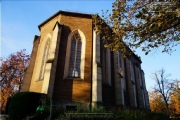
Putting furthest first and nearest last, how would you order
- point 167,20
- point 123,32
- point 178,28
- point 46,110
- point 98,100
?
1. point 98,100
2. point 46,110
3. point 123,32
4. point 178,28
5. point 167,20

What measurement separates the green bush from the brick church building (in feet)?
5.18

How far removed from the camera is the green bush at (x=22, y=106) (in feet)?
32.7

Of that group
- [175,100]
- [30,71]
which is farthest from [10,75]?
[175,100]

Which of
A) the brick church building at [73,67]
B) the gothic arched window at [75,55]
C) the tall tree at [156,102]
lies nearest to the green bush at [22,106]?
the brick church building at [73,67]

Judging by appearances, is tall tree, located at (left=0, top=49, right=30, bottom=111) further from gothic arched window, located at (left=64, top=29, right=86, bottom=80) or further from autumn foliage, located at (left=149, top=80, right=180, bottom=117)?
autumn foliage, located at (left=149, top=80, right=180, bottom=117)

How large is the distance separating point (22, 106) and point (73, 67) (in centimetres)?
561

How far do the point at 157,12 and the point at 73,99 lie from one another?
30.7ft

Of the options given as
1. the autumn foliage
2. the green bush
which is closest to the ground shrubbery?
the green bush

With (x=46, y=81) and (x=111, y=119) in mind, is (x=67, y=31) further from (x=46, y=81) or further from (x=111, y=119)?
(x=111, y=119)

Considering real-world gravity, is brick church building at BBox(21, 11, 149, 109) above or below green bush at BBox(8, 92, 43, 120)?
above

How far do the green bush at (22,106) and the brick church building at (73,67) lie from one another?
1578mm

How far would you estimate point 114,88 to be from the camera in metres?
15.4

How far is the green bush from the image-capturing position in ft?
32.7

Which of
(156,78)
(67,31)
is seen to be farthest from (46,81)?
(156,78)
